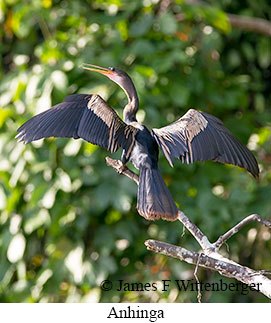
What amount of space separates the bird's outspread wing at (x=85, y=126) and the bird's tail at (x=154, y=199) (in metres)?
0.17

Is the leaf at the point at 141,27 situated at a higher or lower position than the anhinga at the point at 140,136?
lower

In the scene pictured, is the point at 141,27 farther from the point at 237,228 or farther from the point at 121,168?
the point at 237,228

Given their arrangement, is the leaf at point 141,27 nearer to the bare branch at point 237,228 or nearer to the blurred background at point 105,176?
the blurred background at point 105,176

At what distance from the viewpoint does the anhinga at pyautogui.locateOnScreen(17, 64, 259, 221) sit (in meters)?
2.25

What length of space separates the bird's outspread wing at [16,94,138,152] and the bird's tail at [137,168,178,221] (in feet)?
0.55

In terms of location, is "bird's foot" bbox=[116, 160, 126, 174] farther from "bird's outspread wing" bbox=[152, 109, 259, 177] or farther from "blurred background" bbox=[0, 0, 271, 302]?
"blurred background" bbox=[0, 0, 271, 302]

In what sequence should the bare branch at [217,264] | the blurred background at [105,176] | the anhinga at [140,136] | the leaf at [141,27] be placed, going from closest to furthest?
the bare branch at [217,264], the anhinga at [140,136], the blurred background at [105,176], the leaf at [141,27]

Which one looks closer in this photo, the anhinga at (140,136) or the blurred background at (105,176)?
the anhinga at (140,136)

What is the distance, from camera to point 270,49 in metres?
4.33

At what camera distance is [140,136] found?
2.37 meters

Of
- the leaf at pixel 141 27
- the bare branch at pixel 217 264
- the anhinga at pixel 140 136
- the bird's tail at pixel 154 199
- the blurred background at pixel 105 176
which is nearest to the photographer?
the bare branch at pixel 217 264

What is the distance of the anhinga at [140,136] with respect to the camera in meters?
2.25

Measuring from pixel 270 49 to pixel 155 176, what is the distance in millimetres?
2408

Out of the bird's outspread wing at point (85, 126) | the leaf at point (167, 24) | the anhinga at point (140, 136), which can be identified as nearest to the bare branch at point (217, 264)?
the anhinga at point (140, 136)
